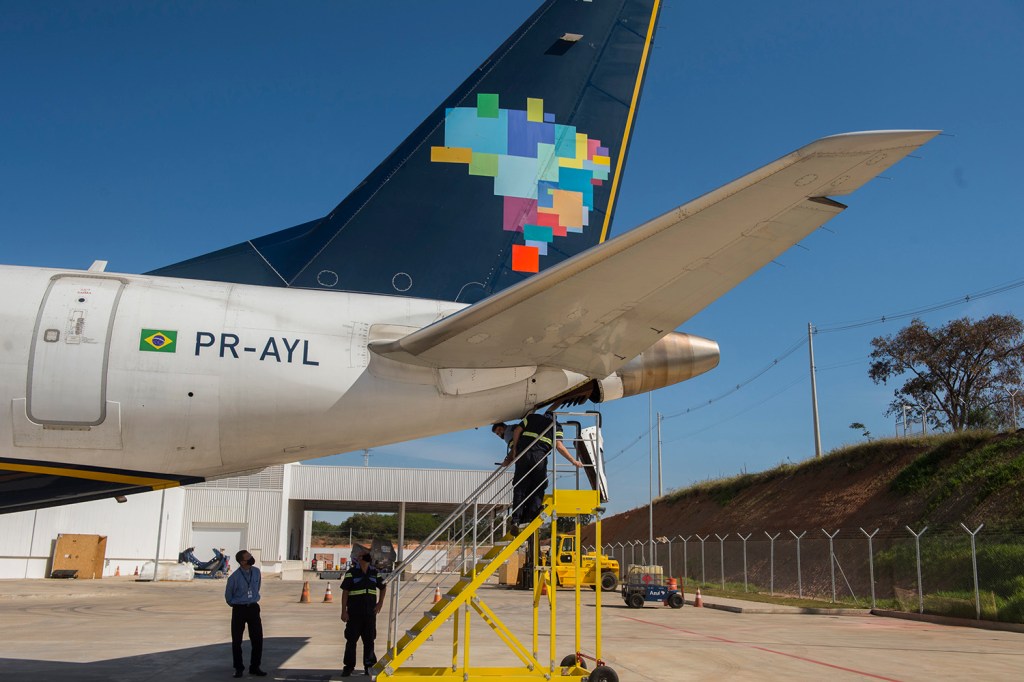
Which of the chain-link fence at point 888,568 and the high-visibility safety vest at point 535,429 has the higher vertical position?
→ the high-visibility safety vest at point 535,429

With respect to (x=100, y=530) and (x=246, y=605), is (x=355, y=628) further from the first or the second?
(x=100, y=530)

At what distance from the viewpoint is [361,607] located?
11.3m

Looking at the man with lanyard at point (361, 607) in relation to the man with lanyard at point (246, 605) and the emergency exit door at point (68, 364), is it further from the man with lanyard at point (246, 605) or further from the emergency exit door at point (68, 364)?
the emergency exit door at point (68, 364)

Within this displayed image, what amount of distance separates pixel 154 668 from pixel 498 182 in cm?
854

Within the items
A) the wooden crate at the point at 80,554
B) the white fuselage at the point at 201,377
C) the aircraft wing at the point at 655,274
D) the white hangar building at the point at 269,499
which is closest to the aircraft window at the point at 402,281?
the white fuselage at the point at 201,377

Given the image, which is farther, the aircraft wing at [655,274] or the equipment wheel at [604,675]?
the equipment wheel at [604,675]

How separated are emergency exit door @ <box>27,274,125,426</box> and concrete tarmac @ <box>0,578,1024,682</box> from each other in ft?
17.5

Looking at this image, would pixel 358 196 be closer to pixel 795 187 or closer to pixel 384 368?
pixel 384 368

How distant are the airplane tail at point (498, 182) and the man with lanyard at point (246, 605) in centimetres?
502

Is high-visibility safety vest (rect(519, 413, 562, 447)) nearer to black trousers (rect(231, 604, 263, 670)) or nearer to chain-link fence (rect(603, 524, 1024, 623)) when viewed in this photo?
black trousers (rect(231, 604, 263, 670))

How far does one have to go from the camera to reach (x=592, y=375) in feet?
28.4

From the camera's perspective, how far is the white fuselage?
7172mm

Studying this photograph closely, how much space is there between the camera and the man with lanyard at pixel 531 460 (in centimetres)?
938

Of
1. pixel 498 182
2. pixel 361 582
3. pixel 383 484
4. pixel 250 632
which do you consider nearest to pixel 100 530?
pixel 383 484
